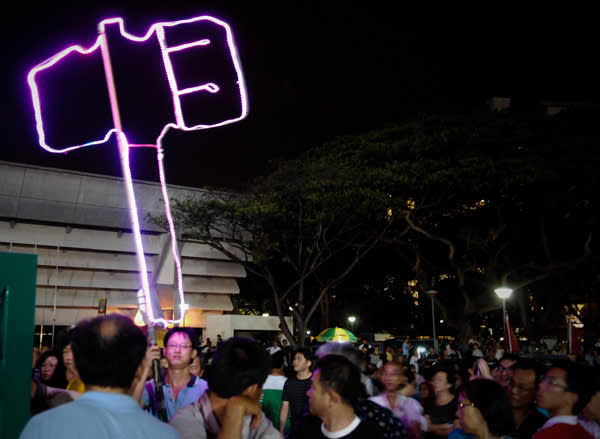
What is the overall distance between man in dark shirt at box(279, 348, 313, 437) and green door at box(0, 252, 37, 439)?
468cm

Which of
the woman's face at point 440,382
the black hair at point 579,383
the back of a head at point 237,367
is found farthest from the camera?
the woman's face at point 440,382

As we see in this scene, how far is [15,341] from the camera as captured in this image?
2467 millimetres

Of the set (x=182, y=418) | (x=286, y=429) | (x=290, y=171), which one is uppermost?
(x=290, y=171)

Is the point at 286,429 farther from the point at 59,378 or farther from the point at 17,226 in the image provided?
the point at 17,226

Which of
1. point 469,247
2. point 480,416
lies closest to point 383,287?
point 469,247

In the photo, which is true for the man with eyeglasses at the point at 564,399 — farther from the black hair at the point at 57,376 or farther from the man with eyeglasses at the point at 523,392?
the black hair at the point at 57,376

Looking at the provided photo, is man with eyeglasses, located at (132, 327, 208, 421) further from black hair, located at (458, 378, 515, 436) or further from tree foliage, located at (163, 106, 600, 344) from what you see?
tree foliage, located at (163, 106, 600, 344)

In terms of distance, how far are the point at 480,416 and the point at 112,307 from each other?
84.6 feet

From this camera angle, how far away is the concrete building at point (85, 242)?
958 inches

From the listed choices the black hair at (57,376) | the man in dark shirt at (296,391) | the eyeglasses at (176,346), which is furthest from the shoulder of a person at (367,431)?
the black hair at (57,376)

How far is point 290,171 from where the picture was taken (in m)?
23.3

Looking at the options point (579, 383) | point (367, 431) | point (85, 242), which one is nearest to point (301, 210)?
point (85, 242)

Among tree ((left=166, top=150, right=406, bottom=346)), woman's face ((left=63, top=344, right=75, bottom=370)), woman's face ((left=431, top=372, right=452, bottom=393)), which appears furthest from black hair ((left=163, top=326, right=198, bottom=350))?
tree ((left=166, top=150, right=406, bottom=346))

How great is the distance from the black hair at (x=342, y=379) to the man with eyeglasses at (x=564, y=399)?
4.98 feet
